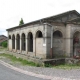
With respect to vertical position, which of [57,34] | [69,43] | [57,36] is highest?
[57,34]

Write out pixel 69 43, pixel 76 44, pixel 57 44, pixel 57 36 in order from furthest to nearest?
pixel 76 44 → pixel 57 36 → pixel 57 44 → pixel 69 43

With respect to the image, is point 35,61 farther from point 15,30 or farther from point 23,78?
point 15,30

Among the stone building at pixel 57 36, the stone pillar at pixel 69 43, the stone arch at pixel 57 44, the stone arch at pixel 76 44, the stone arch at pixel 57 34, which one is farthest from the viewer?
the stone arch at pixel 76 44

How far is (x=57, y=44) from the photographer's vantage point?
695 inches

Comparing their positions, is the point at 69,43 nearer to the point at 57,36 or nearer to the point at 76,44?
the point at 76,44

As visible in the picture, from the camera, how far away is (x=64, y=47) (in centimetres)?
1805

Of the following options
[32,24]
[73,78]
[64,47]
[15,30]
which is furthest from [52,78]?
[15,30]

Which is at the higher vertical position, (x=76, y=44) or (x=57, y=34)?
(x=57, y=34)

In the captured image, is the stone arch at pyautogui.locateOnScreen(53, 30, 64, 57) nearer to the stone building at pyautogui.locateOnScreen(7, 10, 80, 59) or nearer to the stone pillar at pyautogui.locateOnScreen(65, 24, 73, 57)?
the stone building at pyautogui.locateOnScreen(7, 10, 80, 59)

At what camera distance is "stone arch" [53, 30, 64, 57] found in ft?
57.2

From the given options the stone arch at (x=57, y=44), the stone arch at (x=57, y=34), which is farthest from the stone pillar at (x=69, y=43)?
the stone arch at (x=57, y=34)

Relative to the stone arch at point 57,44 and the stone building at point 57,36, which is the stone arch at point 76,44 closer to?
the stone building at point 57,36

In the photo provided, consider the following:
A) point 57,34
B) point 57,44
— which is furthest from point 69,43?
point 57,34

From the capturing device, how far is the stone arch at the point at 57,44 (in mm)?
17438
